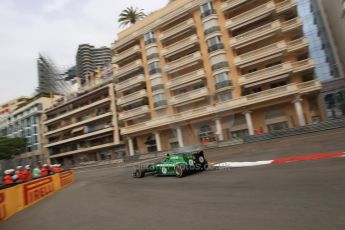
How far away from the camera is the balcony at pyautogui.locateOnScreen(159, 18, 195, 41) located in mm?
41025

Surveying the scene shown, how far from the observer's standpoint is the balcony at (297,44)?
109ft

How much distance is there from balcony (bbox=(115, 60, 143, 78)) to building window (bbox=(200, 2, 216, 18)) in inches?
523

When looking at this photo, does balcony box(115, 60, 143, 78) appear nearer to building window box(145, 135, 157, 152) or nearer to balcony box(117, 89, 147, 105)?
balcony box(117, 89, 147, 105)

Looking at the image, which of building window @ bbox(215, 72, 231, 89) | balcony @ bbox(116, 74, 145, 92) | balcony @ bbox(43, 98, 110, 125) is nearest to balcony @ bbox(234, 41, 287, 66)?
building window @ bbox(215, 72, 231, 89)

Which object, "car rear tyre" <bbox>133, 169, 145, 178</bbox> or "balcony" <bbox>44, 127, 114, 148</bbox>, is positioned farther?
"balcony" <bbox>44, 127, 114, 148</bbox>

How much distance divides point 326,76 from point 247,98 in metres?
33.7

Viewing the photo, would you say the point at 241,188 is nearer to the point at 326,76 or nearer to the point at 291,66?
the point at 291,66

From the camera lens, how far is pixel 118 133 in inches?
2056

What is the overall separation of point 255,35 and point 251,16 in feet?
9.25

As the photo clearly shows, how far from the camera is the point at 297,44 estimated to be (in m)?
33.5

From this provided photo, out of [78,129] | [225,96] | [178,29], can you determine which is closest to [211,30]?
[178,29]

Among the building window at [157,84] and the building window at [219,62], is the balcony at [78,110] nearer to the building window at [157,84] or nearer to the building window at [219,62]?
the building window at [157,84]

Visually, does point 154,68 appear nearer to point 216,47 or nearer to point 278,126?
point 216,47

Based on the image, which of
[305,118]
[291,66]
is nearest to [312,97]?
[305,118]
